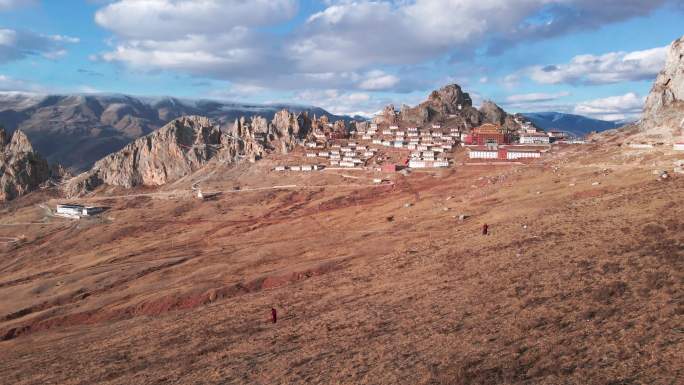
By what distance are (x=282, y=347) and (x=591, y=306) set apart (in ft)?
49.1

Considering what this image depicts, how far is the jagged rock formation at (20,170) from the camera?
151375 mm

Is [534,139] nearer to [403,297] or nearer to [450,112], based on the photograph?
[450,112]

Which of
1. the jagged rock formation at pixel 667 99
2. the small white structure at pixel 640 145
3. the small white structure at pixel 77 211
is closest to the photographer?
the small white structure at pixel 640 145

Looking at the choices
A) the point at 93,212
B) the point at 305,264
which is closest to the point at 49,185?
the point at 93,212

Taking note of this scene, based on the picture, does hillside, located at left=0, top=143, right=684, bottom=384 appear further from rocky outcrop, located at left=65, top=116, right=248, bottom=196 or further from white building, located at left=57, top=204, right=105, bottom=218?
rocky outcrop, located at left=65, top=116, right=248, bottom=196

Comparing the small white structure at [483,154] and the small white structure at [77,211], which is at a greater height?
the small white structure at [483,154]

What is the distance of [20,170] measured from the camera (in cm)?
15500

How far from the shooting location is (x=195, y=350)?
86.7 feet

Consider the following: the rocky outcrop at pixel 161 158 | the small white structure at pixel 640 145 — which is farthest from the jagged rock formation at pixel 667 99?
the rocky outcrop at pixel 161 158

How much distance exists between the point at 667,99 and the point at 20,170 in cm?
17327

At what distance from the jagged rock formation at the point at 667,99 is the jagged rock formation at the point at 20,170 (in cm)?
16592

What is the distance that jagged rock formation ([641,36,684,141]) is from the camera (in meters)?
86.7

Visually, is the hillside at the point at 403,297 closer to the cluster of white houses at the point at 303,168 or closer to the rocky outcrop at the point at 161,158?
the cluster of white houses at the point at 303,168

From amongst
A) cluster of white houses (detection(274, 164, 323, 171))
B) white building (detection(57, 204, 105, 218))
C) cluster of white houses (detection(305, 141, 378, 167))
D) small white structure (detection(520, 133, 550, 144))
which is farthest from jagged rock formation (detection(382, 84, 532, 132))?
white building (detection(57, 204, 105, 218))
